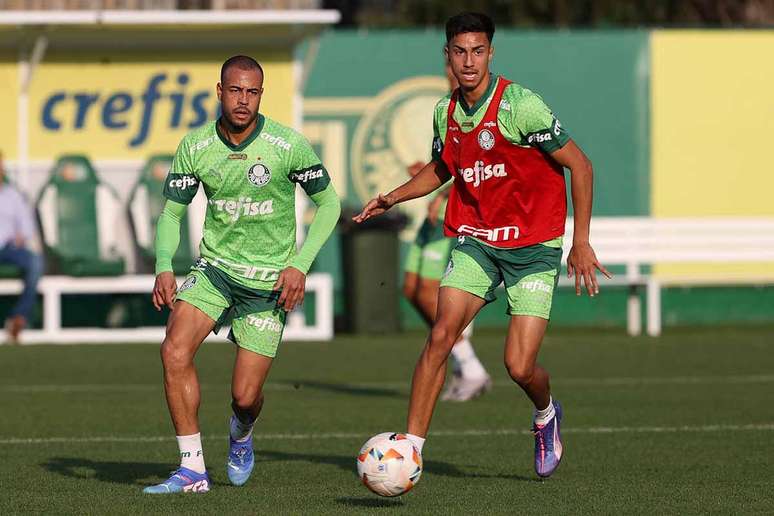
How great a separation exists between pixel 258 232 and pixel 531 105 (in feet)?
4.98

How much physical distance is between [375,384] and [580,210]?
6.82m

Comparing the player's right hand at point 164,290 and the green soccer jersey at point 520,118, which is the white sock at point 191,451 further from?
the green soccer jersey at point 520,118

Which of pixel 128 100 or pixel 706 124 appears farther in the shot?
pixel 706 124

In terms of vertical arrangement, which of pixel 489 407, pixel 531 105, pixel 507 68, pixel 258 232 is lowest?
pixel 489 407

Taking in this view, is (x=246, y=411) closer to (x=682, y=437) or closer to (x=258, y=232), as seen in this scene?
(x=258, y=232)

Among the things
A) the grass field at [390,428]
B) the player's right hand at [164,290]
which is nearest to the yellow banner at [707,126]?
the grass field at [390,428]

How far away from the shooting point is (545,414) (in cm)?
896

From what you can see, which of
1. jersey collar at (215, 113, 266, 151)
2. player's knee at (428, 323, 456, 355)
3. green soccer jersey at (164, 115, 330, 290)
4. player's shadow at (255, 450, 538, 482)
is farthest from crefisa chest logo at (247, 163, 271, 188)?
player's shadow at (255, 450, 538, 482)

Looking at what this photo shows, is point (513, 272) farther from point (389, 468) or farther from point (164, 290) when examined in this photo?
point (164, 290)

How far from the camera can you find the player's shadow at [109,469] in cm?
908

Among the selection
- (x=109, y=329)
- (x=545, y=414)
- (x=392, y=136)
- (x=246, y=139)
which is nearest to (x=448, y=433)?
(x=545, y=414)

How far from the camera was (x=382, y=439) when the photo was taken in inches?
319

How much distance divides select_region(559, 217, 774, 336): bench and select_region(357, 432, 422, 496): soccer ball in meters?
14.0

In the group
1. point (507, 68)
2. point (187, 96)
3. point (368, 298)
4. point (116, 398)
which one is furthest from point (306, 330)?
point (116, 398)
